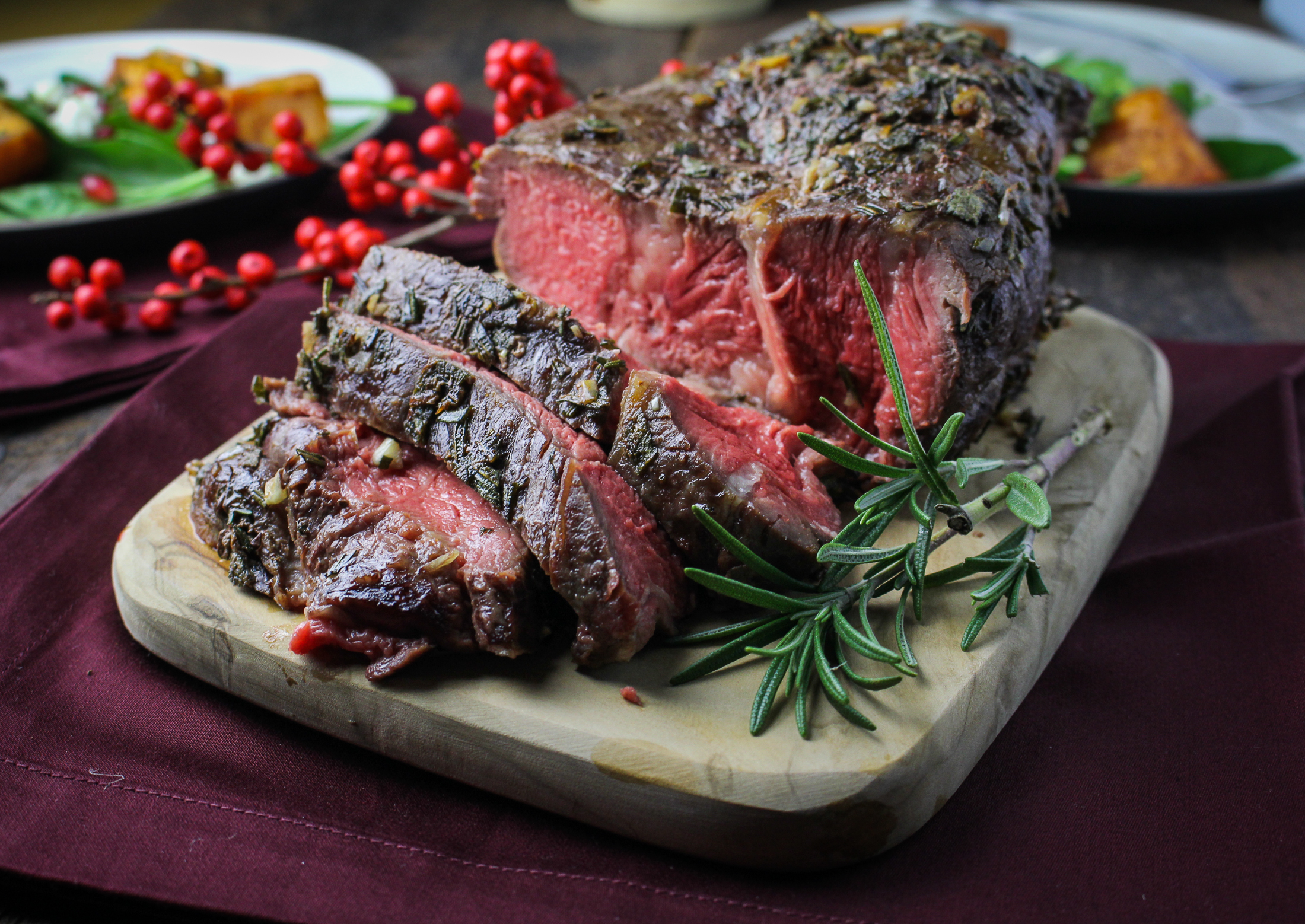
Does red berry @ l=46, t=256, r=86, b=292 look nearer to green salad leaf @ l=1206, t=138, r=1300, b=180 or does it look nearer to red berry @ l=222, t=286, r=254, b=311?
red berry @ l=222, t=286, r=254, b=311

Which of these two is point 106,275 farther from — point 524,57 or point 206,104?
point 524,57

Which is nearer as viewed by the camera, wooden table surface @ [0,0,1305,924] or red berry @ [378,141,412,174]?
wooden table surface @ [0,0,1305,924]

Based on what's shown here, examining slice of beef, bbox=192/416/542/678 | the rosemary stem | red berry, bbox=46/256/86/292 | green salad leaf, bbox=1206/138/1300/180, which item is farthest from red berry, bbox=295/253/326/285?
green salad leaf, bbox=1206/138/1300/180

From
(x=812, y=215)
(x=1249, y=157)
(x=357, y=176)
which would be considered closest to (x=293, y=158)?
(x=357, y=176)

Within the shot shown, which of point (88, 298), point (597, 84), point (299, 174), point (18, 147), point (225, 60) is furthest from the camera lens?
point (597, 84)

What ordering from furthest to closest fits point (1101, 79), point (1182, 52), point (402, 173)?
point (1182, 52), point (1101, 79), point (402, 173)
